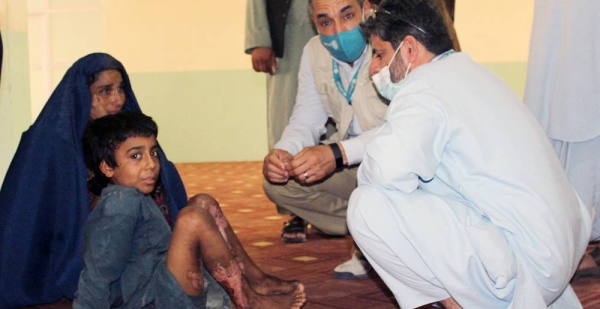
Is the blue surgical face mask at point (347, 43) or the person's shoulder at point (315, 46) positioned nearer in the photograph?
the blue surgical face mask at point (347, 43)

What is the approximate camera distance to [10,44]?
489cm

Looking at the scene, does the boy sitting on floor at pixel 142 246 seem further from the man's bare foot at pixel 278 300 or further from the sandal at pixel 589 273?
the sandal at pixel 589 273

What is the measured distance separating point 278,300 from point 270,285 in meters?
0.10

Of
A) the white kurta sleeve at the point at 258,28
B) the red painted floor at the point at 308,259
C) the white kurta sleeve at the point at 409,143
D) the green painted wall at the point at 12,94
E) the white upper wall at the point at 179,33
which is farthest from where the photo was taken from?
the white upper wall at the point at 179,33

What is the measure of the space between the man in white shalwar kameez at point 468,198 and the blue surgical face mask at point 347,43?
1.01 meters

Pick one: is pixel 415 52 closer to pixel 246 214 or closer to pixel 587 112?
pixel 587 112

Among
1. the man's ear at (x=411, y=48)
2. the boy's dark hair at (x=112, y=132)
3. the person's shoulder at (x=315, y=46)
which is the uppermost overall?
the man's ear at (x=411, y=48)

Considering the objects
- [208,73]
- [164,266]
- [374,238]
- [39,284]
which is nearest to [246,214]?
[39,284]

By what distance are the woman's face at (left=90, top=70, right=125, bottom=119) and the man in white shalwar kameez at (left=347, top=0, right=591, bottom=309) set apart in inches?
48.4

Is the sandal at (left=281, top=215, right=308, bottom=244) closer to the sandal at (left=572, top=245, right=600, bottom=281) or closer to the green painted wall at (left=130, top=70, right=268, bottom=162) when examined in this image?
the sandal at (left=572, top=245, right=600, bottom=281)

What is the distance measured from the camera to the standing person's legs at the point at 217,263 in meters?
2.38

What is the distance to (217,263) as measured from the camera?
2451 mm

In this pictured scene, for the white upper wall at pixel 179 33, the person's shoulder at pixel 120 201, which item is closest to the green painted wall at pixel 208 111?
the white upper wall at pixel 179 33

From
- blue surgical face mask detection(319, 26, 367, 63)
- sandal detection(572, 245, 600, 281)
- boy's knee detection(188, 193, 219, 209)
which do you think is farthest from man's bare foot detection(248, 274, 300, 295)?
sandal detection(572, 245, 600, 281)
